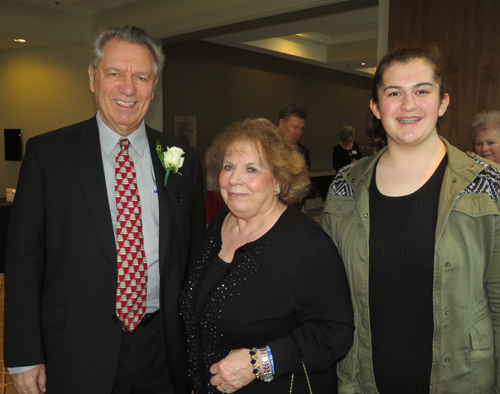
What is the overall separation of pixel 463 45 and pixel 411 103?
276 centimetres

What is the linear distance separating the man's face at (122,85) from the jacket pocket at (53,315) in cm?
78

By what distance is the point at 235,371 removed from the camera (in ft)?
5.01

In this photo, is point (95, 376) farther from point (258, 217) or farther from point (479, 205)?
point (479, 205)

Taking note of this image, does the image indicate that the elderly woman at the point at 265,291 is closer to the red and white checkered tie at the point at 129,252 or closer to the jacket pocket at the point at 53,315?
the red and white checkered tie at the point at 129,252

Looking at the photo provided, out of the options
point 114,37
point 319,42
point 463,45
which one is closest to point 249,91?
point 319,42

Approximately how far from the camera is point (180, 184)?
1.99 meters

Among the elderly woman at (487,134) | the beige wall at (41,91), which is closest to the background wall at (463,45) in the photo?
the elderly woman at (487,134)

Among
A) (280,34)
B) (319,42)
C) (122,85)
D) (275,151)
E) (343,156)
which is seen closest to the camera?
(275,151)

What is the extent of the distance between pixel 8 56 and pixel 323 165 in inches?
321

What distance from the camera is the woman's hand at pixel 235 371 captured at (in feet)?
5.02

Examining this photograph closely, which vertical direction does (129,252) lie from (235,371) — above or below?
above

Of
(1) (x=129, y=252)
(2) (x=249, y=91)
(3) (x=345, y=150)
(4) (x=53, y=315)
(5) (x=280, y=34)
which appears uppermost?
(5) (x=280, y=34)

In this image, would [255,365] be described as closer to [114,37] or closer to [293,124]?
[114,37]

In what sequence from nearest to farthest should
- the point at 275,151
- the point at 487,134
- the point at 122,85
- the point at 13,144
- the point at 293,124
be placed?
the point at 275,151, the point at 122,85, the point at 487,134, the point at 293,124, the point at 13,144
